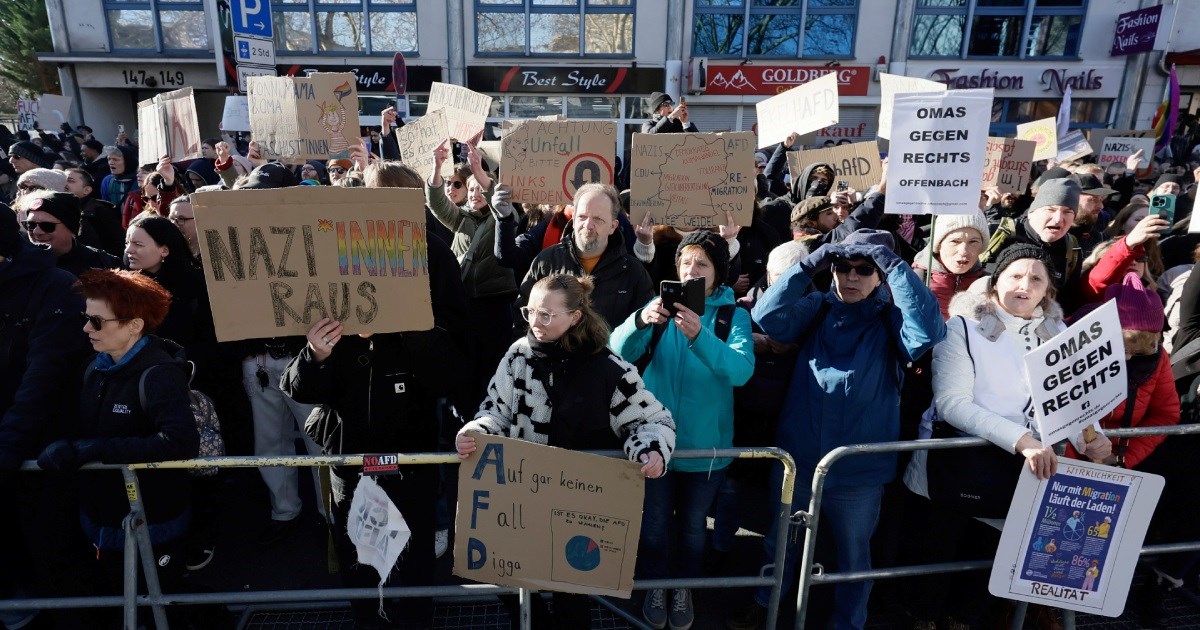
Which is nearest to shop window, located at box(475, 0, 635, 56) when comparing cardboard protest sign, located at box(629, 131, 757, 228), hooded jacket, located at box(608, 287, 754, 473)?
cardboard protest sign, located at box(629, 131, 757, 228)

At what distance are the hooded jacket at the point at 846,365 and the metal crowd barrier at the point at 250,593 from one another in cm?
40

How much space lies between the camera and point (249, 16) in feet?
22.9

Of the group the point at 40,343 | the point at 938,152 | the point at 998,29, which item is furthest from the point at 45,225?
the point at 998,29

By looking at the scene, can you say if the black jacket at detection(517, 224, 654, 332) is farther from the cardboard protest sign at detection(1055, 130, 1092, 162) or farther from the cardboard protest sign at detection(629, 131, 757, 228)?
the cardboard protest sign at detection(1055, 130, 1092, 162)

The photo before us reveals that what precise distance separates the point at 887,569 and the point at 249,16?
7.70m

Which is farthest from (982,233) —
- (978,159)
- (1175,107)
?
(1175,107)

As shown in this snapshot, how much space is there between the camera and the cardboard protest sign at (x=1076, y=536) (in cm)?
273

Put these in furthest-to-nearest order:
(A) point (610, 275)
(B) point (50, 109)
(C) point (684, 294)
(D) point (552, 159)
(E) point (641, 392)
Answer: (B) point (50, 109), (D) point (552, 159), (A) point (610, 275), (E) point (641, 392), (C) point (684, 294)

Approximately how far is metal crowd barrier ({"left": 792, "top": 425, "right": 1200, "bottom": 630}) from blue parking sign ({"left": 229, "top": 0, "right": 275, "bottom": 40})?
281 inches

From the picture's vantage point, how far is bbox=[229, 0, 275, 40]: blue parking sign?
22.7 feet

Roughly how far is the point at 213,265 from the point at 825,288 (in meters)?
3.01

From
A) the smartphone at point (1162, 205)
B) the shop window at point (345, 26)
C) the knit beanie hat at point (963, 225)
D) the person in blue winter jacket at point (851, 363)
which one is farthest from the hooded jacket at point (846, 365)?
the shop window at point (345, 26)

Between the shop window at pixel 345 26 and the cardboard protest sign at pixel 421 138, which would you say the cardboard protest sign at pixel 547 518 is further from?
the shop window at pixel 345 26

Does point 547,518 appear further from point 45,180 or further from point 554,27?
point 554,27
